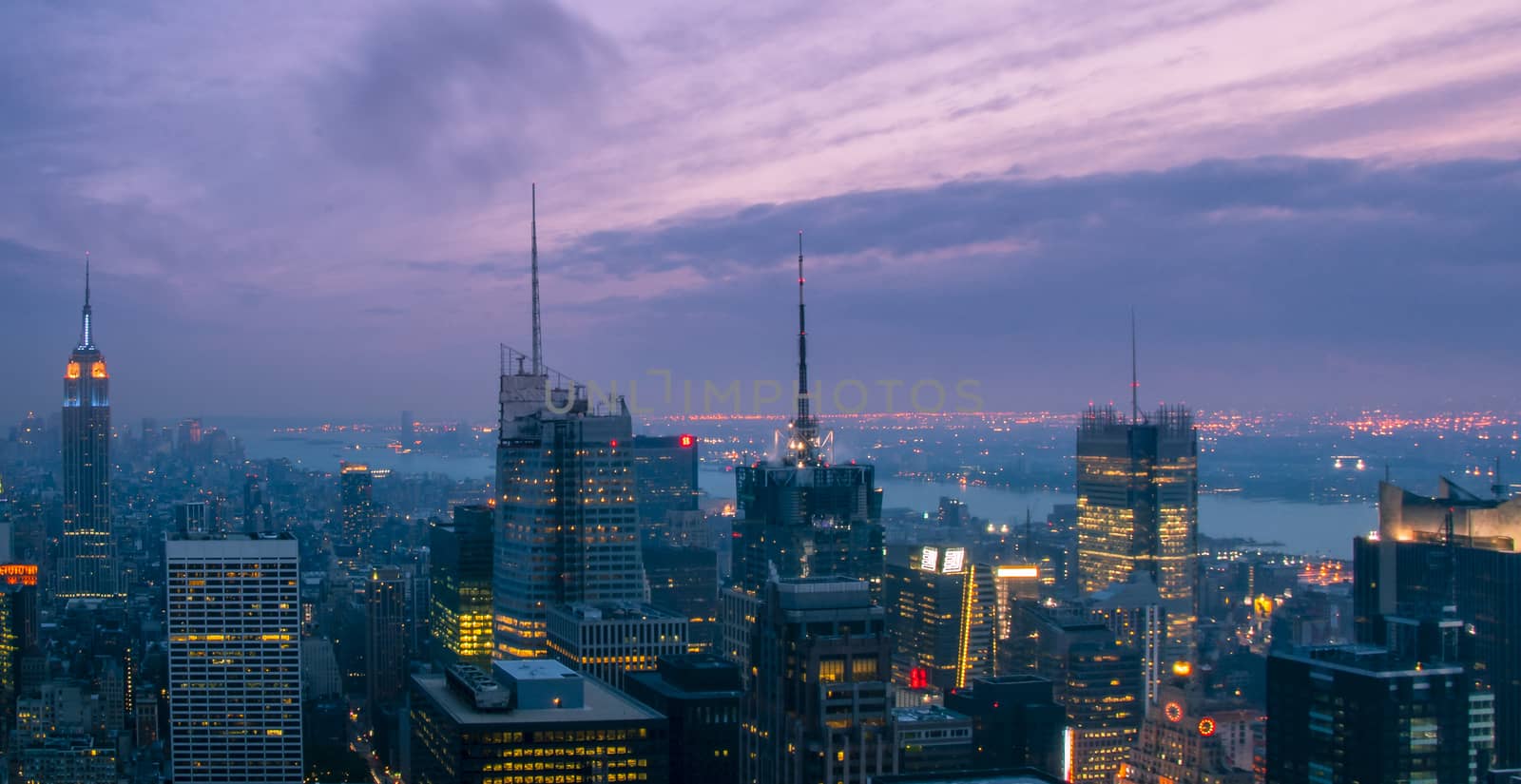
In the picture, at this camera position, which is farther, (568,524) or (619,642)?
(568,524)

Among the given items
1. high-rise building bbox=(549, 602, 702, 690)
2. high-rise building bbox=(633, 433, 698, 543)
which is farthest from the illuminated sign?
high-rise building bbox=(549, 602, 702, 690)

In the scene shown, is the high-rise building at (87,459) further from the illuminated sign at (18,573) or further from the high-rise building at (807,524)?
the high-rise building at (807,524)

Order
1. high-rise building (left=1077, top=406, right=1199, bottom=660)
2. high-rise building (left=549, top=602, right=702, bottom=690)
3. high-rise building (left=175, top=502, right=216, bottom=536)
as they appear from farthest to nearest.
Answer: high-rise building (left=175, top=502, right=216, bottom=536)
high-rise building (left=1077, top=406, right=1199, bottom=660)
high-rise building (left=549, top=602, right=702, bottom=690)

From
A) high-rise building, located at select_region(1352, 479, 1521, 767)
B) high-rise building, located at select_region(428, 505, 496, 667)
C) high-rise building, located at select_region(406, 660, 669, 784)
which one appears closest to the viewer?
high-rise building, located at select_region(406, 660, 669, 784)

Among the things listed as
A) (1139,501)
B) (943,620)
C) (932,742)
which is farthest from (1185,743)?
(1139,501)

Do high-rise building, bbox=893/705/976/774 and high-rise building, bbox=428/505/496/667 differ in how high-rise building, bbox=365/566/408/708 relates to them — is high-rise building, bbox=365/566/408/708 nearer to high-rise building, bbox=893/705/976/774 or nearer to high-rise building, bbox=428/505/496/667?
high-rise building, bbox=428/505/496/667

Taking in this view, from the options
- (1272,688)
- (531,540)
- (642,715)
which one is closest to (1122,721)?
(1272,688)

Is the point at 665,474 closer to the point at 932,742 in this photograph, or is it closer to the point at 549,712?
the point at 932,742
